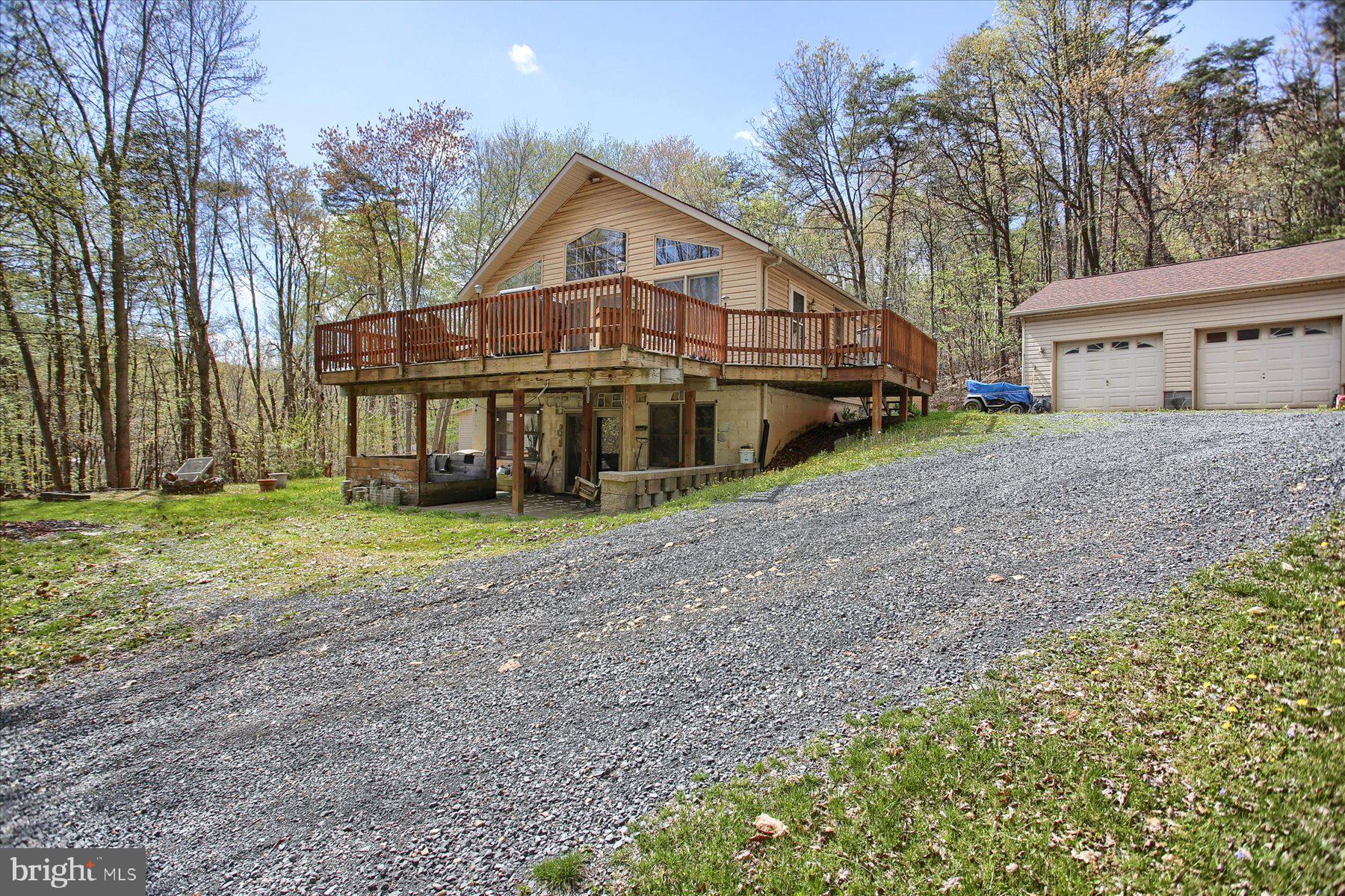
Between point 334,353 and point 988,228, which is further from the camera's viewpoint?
point 988,228

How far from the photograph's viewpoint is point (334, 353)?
43.4 feet

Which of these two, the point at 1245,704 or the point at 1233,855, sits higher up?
the point at 1245,704

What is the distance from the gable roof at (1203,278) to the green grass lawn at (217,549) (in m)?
5.53

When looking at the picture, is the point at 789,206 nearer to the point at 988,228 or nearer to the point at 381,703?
the point at 988,228

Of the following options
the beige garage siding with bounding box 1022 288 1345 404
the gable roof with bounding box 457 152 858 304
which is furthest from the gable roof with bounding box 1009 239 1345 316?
the gable roof with bounding box 457 152 858 304

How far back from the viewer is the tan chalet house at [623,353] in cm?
998

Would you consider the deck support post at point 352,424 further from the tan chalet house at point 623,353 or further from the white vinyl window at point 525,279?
the white vinyl window at point 525,279

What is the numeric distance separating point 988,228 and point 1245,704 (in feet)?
87.0

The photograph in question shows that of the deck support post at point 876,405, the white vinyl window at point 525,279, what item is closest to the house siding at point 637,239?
the white vinyl window at point 525,279

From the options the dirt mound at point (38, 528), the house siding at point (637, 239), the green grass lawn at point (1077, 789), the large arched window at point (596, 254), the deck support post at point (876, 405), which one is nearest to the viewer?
the green grass lawn at point (1077, 789)

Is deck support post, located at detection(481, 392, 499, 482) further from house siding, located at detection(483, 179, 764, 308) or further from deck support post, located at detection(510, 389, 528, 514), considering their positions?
house siding, located at detection(483, 179, 764, 308)

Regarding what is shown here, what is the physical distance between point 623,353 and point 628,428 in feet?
4.12

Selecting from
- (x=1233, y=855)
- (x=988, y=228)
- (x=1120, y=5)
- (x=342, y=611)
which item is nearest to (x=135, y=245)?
(x=342, y=611)

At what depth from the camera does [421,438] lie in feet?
43.1
